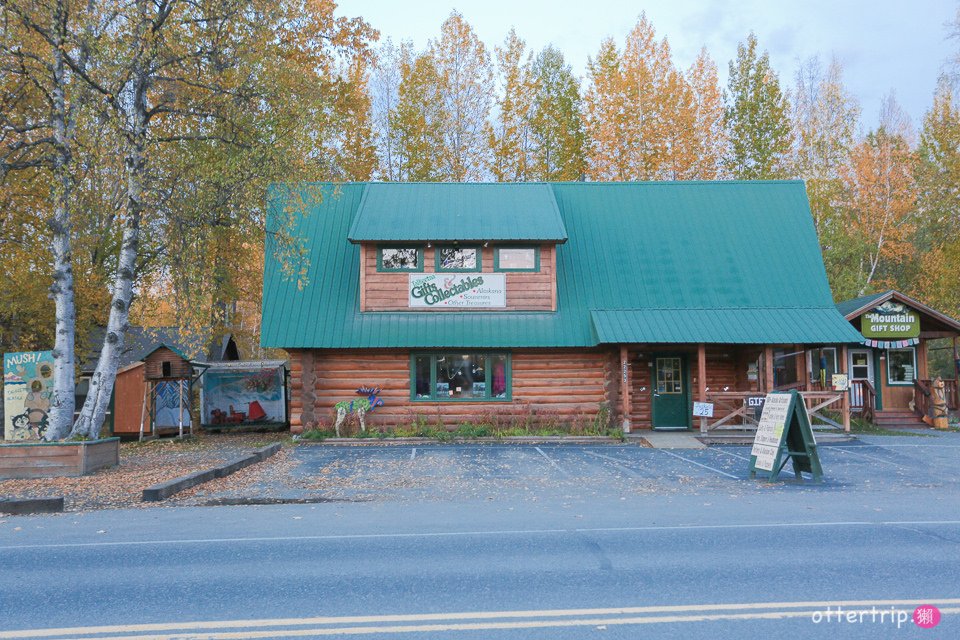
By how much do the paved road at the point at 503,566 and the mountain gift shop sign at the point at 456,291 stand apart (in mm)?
9546

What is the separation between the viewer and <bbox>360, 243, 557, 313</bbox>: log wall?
20312mm

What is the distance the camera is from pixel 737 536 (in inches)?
310

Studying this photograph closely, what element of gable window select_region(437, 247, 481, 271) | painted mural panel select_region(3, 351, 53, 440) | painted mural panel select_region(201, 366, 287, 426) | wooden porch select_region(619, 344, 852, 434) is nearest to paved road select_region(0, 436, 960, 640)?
wooden porch select_region(619, 344, 852, 434)

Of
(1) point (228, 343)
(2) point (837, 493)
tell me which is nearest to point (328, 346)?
(1) point (228, 343)

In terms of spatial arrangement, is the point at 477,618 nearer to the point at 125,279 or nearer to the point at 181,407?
the point at 125,279

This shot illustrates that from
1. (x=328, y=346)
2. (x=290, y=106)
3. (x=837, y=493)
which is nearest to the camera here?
(x=837, y=493)

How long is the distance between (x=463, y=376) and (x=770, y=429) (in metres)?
9.60

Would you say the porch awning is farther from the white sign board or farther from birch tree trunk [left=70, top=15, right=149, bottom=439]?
birch tree trunk [left=70, top=15, right=149, bottom=439]

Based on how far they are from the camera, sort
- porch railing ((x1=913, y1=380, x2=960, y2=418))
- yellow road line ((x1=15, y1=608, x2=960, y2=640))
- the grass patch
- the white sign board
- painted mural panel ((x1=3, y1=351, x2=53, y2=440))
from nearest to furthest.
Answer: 1. yellow road line ((x1=15, y1=608, x2=960, y2=640))
2. the white sign board
3. painted mural panel ((x1=3, y1=351, x2=53, y2=440))
4. the grass patch
5. porch railing ((x1=913, y1=380, x2=960, y2=418))

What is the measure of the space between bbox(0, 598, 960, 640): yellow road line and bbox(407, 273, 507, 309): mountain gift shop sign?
15322 millimetres

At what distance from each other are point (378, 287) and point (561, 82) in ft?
63.5

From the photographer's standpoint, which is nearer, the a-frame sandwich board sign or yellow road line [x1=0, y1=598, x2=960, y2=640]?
yellow road line [x1=0, y1=598, x2=960, y2=640]

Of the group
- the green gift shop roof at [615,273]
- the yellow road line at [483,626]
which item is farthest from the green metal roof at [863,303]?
the yellow road line at [483,626]

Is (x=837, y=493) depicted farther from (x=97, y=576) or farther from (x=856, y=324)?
(x=856, y=324)
